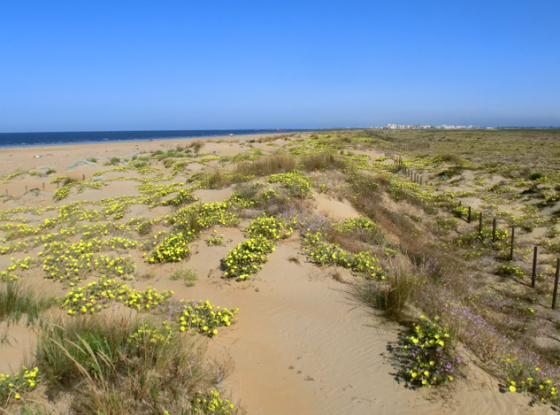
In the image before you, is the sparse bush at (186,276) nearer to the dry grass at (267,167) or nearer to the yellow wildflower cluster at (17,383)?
the yellow wildflower cluster at (17,383)

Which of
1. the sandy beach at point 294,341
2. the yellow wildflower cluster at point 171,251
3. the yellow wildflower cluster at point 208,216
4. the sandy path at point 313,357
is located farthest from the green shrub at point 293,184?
the sandy path at point 313,357

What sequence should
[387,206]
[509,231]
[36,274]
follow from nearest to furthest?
1. [36,274]
2. [509,231]
3. [387,206]

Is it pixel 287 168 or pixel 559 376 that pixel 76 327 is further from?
pixel 287 168

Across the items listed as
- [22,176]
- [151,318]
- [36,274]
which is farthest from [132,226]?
[22,176]

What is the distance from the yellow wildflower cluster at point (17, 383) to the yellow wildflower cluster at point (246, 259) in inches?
132

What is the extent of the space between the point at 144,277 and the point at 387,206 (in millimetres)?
9379

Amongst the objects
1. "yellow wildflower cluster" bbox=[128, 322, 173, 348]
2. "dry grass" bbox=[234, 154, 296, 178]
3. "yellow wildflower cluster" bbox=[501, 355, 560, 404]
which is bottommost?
"yellow wildflower cluster" bbox=[501, 355, 560, 404]

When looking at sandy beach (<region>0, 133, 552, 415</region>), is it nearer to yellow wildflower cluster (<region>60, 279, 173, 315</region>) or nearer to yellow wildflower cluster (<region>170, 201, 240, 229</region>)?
yellow wildflower cluster (<region>170, 201, 240, 229</region>)

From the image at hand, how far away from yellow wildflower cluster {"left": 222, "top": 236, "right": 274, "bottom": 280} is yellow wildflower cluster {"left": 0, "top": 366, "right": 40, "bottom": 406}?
11.0ft

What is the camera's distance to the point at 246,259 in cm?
647

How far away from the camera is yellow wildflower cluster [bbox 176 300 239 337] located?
14.9 ft

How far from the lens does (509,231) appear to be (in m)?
11.8

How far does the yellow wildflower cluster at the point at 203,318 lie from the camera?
454 centimetres

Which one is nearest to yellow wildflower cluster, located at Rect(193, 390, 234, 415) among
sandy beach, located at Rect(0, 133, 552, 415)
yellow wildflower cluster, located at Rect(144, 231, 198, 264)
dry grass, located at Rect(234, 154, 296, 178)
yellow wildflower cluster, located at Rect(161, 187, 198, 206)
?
sandy beach, located at Rect(0, 133, 552, 415)
